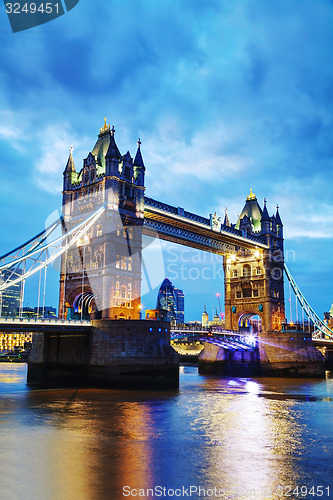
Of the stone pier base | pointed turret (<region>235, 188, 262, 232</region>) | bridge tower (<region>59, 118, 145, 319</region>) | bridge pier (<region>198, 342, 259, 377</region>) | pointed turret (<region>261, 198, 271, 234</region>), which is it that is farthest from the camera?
pointed turret (<region>235, 188, 262, 232</region>)

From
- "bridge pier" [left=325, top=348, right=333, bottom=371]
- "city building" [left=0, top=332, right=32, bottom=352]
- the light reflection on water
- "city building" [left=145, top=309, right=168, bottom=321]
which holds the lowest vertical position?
the light reflection on water

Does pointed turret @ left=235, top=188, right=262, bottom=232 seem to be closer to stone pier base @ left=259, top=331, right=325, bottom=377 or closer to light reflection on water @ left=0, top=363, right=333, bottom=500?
stone pier base @ left=259, top=331, right=325, bottom=377

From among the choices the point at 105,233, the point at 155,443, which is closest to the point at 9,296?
the point at 105,233

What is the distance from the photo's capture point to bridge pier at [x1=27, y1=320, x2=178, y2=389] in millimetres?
39250

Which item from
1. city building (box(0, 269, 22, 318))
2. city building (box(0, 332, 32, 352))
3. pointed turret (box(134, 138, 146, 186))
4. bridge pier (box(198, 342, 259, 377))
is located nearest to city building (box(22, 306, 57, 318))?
city building (box(0, 269, 22, 318))

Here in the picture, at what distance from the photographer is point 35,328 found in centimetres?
3875

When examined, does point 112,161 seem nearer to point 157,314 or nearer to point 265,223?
point 157,314

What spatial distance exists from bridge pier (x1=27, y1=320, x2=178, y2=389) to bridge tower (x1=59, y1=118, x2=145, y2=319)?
4546 millimetres

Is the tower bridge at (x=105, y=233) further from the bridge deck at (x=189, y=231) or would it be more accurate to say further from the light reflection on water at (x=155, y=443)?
the light reflection on water at (x=155, y=443)

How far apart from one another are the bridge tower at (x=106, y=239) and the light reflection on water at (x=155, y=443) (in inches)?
509

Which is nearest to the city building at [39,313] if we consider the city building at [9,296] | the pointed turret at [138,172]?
the city building at [9,296]

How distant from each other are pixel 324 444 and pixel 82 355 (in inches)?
1043

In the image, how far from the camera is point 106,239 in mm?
46844

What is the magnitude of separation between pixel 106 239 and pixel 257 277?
3356cm
